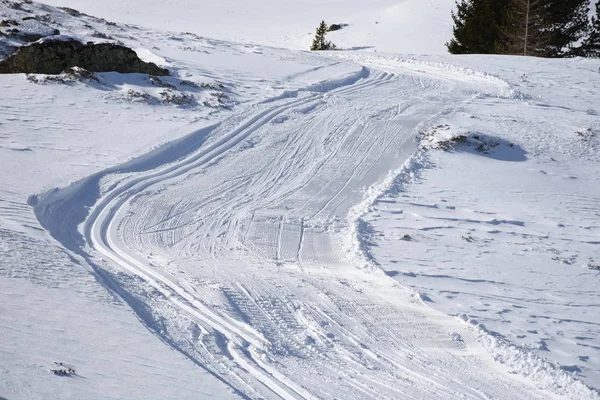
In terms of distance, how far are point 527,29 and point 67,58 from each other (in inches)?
725

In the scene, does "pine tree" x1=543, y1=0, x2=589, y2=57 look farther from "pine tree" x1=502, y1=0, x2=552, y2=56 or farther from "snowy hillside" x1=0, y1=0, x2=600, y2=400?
Answer: "snowy hillside" x1=0, y1=0, x2=600, y2=400

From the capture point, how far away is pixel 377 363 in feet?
20.0

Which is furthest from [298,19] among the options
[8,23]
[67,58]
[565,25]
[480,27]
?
[67,58]

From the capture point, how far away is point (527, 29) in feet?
83.5

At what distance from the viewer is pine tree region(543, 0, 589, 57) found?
88.0 feet

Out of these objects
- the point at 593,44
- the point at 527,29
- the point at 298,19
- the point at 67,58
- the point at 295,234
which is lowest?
the point at 295,234

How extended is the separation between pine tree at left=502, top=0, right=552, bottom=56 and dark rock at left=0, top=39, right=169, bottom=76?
55.2 feet

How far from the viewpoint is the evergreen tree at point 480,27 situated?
27797 millimetres

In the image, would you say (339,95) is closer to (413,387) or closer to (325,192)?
(325,192)

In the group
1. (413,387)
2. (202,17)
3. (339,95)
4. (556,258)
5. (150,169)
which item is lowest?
(413,387)

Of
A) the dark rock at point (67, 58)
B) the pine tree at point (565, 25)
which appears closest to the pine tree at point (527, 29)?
the pine tree at point (565, 25)

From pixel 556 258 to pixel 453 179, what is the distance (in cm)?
294

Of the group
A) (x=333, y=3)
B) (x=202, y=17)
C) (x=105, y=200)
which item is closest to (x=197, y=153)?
(x=105, y=200)

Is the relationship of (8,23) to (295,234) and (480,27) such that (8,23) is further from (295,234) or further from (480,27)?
(480,27)
